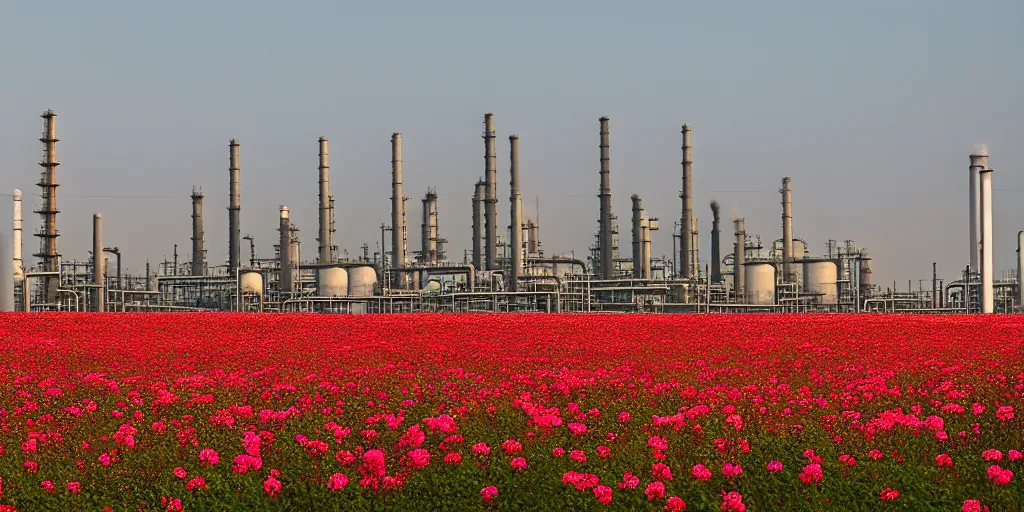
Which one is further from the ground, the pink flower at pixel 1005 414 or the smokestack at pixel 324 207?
the smokestack at pixel 324 207

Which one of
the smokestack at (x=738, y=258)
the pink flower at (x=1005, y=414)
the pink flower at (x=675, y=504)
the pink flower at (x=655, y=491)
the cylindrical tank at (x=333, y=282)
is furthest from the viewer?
the smokestack at (x=738, y=258)

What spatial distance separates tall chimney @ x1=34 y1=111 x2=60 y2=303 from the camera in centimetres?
7119

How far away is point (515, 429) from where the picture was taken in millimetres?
Result: 14164

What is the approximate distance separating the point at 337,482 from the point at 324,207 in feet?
233

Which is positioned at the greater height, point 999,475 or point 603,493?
point 999,475

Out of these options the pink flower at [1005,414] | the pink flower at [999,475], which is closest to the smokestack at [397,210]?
the pink flower at [1005,414]

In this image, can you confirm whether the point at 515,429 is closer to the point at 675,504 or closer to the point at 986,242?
the point at 675,504

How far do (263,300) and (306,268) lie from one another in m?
3.36

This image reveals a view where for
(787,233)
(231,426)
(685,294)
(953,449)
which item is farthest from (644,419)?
(787,233)

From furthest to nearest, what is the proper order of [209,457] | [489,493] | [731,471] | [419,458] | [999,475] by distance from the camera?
1. [209,457]
2. [419,458]
3. [731,471]
4. [489,493]
5. [999,475]

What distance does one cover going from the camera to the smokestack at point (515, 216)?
3034 inches

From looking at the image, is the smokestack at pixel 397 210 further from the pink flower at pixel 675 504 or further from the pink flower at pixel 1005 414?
the pink flower at pixel 675 504

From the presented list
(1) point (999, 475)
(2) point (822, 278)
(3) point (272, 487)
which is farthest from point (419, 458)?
(2) point (822, 278)

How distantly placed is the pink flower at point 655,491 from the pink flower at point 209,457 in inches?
174
